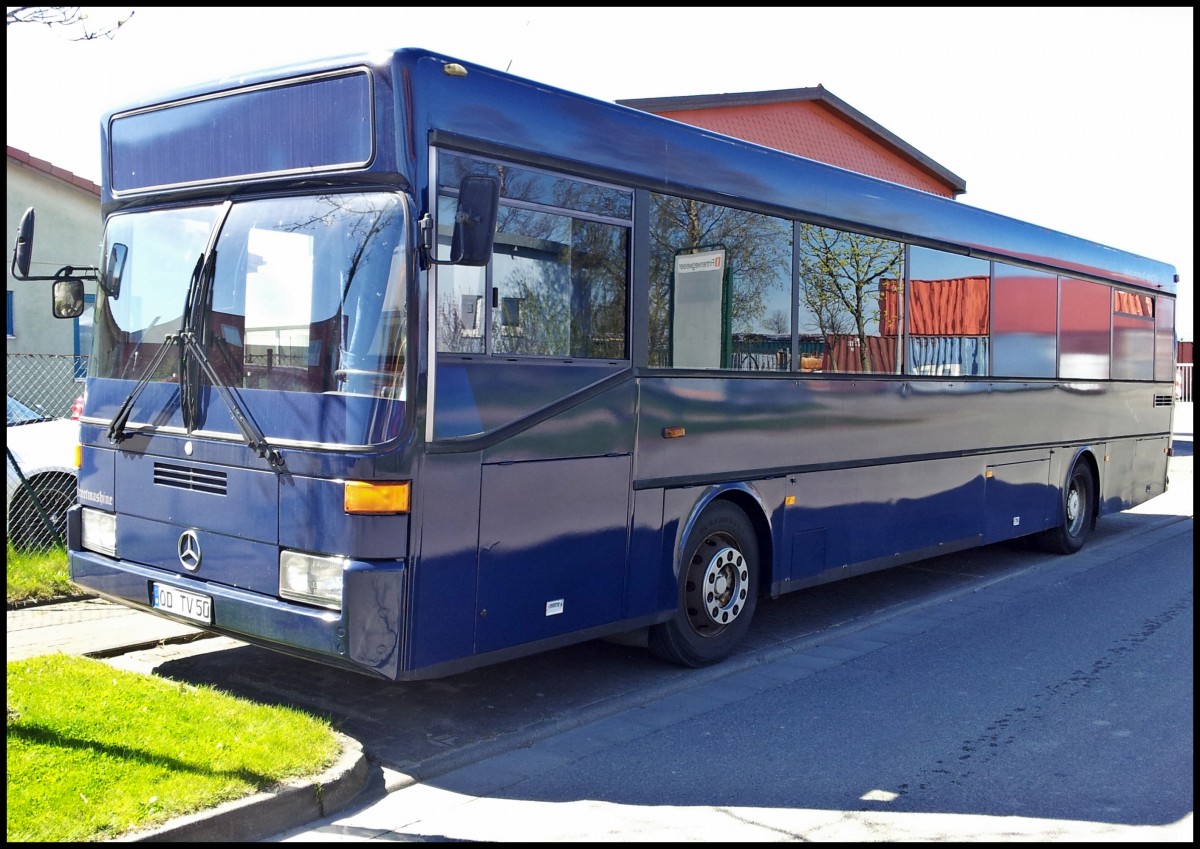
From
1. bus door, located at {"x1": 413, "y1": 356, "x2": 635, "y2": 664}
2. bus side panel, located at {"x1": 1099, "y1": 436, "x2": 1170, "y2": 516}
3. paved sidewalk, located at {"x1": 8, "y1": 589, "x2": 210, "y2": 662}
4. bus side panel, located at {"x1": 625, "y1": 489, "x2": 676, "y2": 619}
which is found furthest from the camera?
bus side panel, located at {"x1": 1099, "y1": 436, "x2": 1170, "y2": 516}

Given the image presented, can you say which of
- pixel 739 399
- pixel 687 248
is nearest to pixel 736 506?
pixel 739 399

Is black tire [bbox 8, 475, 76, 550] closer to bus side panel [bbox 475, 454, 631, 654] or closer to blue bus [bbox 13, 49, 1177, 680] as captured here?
blue bus [bbox 13, 49, 1177, 680]

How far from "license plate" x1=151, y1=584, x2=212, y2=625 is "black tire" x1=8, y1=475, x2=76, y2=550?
3560mm

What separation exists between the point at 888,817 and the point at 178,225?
460 cm

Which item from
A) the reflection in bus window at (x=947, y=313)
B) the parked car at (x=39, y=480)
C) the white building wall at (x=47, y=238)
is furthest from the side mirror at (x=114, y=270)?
the white building wall at (x=47, y=238)

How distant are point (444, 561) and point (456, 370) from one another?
908mm

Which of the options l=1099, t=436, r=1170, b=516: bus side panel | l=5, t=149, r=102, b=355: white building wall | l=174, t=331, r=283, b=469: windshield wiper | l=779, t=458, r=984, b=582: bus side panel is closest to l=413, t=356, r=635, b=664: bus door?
l=174, t=331, r=283, b=469: windshield wiper

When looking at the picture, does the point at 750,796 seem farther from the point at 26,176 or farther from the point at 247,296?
the point at 26,176

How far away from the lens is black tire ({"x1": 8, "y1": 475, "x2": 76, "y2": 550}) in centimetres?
913

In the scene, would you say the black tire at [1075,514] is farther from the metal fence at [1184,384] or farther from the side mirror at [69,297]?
the metal fence at [1184,384]

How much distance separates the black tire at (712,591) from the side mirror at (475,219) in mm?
2544

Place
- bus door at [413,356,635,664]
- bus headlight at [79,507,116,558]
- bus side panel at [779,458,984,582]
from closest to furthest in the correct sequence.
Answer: bus door at [413,356,635,664] → bus headlight at [79,507,116,558] → bus side panel at [779,458,984,582]

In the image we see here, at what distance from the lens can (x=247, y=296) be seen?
565 cm

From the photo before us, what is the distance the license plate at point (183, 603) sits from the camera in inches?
225
